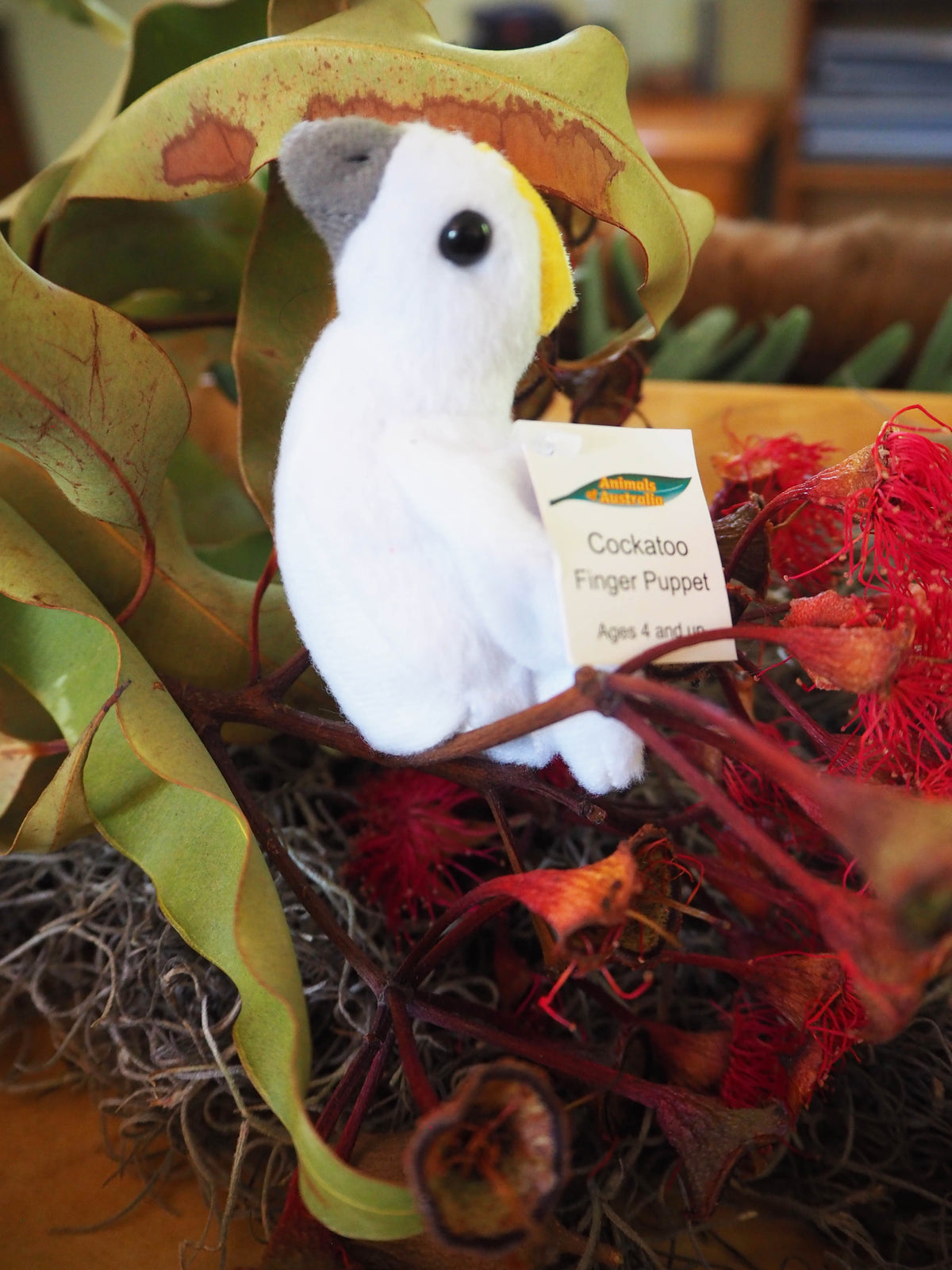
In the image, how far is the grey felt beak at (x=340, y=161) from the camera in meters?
0.28

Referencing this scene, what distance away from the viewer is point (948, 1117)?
397 mm

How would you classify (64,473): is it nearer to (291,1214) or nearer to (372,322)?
(372,322)

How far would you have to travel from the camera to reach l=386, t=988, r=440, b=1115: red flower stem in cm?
26

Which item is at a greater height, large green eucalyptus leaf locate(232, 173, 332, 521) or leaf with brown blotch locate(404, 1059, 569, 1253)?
large green eucalyptus leaf locate(232, 173, 332, 521)

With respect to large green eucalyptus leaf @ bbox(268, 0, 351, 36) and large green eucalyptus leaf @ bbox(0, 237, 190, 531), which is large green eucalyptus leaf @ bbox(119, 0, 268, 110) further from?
large green eucalyptus leaf @ bbox(0, 237, 190, 531)

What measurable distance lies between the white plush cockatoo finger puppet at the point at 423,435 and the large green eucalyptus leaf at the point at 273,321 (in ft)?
0.36

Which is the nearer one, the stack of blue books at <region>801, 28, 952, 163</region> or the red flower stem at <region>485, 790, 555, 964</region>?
the red flower stem at <region>485, 790, 555, 964</region>

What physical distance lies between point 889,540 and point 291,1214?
0.27m

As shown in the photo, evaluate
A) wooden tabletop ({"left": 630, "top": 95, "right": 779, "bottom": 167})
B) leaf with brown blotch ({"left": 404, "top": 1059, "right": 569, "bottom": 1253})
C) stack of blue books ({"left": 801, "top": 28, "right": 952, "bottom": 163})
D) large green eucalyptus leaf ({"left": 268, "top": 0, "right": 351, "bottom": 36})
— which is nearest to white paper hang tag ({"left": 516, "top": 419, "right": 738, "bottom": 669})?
leaf with brown blotch ({"left": 404, "top": 1059, "right": 569, "bottom": 1253})

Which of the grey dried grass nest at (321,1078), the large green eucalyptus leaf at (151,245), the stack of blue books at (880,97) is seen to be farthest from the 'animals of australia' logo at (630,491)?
the stack of blue books at (880,97)

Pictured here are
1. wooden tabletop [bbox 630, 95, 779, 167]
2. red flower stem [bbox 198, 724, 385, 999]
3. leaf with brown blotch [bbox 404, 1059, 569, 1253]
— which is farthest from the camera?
wooden tabletop [bbox 630, 95, 779, 167]

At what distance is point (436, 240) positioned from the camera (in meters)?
0.27

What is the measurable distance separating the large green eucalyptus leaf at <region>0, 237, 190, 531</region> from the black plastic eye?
0.13 m

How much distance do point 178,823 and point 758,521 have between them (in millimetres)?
209
